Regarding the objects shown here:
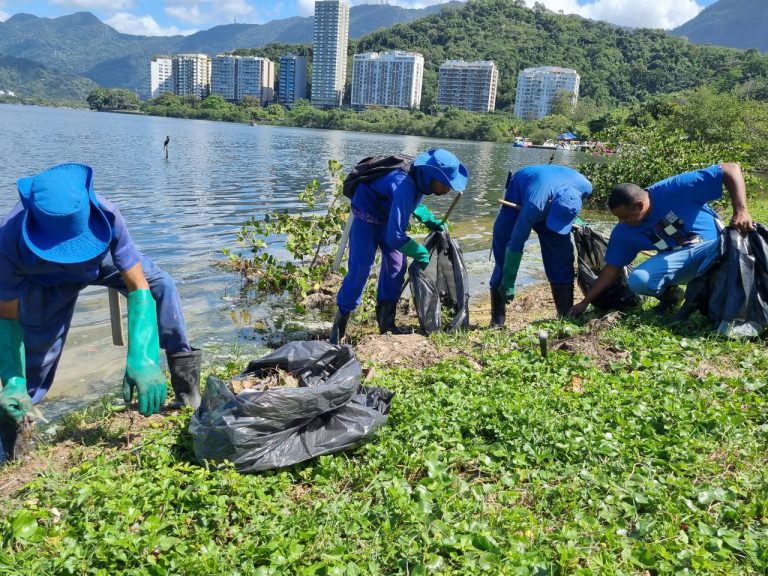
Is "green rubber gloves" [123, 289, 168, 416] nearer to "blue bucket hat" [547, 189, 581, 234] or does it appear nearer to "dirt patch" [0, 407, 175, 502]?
"dirt patch" [0, 407, 175, 502]

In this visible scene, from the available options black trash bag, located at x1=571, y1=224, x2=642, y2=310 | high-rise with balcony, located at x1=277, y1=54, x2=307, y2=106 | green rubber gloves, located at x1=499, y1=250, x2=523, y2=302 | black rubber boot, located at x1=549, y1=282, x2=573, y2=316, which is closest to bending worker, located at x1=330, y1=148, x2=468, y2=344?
green rubber gloves, located at x1=499, y1=250, x2=523, y2=302

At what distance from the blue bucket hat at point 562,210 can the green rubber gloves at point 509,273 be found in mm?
428

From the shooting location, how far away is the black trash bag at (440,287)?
18.6 ft

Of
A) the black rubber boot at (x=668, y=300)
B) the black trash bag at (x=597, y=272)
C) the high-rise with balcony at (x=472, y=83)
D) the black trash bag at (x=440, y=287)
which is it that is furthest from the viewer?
the high-rise with balcony at (x=472, y=83)

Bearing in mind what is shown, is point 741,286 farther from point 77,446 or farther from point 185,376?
point 77,446

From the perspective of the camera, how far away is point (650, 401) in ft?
11.5

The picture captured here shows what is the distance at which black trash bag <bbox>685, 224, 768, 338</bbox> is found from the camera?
464 centimetres

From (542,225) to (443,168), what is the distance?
47.9 inches

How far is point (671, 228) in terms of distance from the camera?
17.1 ft

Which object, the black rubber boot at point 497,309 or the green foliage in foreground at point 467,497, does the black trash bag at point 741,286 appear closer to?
the green foliage in foreground at point 467,497

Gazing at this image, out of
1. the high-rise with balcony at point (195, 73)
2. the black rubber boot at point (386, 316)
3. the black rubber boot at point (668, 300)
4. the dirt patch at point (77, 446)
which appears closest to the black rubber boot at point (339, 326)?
the black rubber boot at point (386, 316)

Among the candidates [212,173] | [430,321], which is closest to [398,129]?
[212,173]

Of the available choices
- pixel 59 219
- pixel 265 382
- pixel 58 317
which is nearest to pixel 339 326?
pixel 265 382

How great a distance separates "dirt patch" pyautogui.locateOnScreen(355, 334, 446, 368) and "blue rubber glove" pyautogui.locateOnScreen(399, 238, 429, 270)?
69 cm
